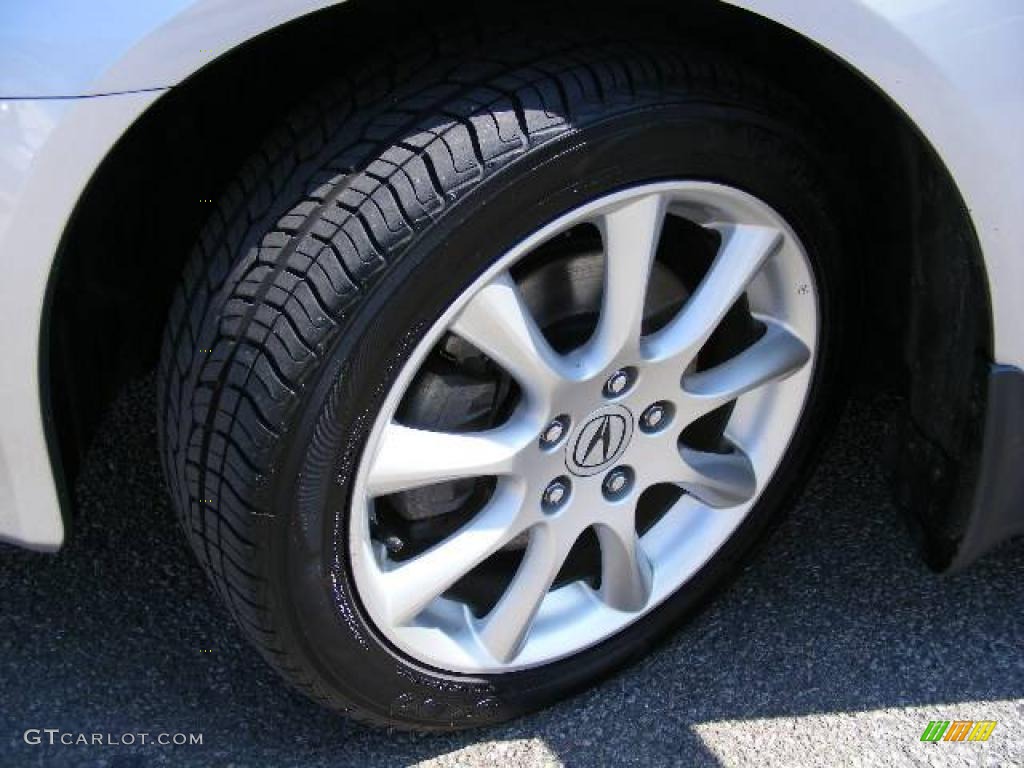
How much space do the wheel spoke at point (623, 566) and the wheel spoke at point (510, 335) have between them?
0.29 meters

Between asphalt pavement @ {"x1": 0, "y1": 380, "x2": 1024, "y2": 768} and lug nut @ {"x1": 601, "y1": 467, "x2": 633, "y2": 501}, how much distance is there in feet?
1.05

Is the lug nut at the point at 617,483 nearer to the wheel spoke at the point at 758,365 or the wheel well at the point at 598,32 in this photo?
the wheel spoke at the point at 758,365

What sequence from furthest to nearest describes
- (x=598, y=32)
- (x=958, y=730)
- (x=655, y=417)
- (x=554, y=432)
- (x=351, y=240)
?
1. (x=958, y=730)
2. (x=655, y=417)
3. (x=554, y=432)
4. (x=598, y=32)
5. (x=351, y=240)

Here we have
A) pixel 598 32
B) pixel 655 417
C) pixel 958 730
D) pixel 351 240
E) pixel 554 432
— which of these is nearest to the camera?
pixel 351 240

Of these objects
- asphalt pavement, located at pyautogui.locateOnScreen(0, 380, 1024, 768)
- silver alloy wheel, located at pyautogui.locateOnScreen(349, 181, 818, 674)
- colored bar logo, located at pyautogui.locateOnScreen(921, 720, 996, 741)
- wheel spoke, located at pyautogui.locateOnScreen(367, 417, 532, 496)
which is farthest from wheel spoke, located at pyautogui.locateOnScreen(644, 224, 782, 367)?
colored bar logo, located at pyautogui.locateOnScreen(921, 720, 996, 741)

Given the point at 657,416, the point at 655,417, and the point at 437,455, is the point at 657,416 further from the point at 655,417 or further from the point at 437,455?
the point at 437,455

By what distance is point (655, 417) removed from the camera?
1.71 m

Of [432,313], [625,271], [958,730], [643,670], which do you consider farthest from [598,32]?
[958,730]

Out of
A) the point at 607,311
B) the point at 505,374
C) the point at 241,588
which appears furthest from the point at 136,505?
the point at 607,311

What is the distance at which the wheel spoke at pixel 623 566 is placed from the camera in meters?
1.77

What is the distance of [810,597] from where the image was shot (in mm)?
2029

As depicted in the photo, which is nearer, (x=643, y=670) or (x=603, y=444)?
(x=603, y=444)

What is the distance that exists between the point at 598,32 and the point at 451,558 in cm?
66

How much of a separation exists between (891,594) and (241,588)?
3.44ft
